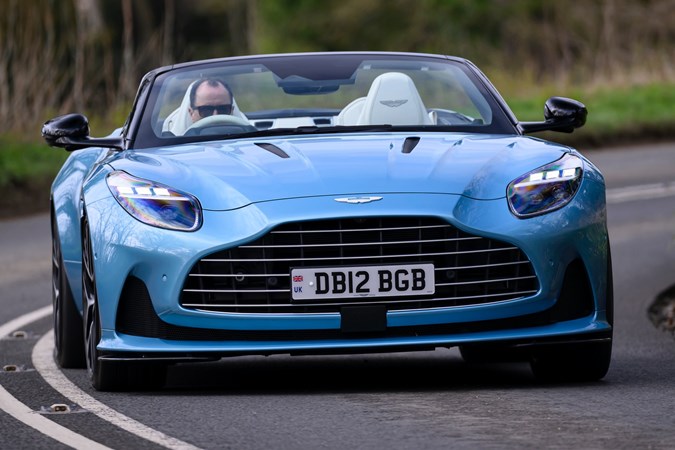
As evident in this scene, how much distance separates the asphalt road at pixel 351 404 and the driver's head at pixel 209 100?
1223 mm

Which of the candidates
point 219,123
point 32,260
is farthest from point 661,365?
point 32,260

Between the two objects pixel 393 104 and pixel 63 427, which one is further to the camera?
pixel 393 104

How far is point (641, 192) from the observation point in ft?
63.0

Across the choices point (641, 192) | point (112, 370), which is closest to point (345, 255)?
point (112, 370)

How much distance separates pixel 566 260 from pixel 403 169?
75 centimetres

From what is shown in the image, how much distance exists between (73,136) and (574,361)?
2.62 meters

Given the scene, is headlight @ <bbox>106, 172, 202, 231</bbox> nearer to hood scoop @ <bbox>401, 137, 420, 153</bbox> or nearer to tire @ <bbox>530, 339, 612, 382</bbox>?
hood scoop @ <bbox>401, 137, 420, 153</bbox>

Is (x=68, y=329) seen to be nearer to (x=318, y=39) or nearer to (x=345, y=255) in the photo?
(x=345, y=255)

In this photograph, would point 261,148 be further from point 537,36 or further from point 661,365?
point 537,36

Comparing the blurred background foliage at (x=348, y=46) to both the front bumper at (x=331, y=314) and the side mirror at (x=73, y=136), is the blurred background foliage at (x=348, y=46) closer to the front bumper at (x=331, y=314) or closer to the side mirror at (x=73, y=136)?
the side mirror at (x=73, y=136)

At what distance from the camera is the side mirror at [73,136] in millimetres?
8094

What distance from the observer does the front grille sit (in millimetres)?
6656

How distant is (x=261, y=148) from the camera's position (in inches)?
293

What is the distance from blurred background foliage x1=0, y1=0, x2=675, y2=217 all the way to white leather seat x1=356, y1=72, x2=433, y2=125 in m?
11.1
